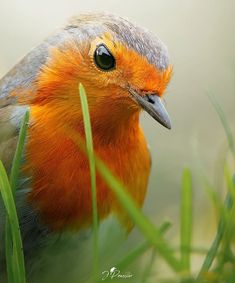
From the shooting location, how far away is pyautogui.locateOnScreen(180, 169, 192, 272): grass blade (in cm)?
180

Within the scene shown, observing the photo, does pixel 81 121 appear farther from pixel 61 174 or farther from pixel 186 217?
pixel 186 217

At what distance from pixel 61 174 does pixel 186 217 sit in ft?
4.55

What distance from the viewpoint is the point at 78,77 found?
322 cm

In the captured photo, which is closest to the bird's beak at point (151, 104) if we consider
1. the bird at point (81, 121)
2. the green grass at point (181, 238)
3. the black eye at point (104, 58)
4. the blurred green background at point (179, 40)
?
the bird at point (81, 121)

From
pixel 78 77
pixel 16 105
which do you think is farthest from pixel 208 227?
pixel 16 105

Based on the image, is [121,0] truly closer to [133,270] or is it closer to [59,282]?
[59,282]

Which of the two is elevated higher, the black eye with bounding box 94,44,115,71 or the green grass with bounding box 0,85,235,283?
the black eye with bounding box 94,44,115,71

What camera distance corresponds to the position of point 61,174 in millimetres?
3166

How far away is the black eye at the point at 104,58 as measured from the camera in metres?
3.15

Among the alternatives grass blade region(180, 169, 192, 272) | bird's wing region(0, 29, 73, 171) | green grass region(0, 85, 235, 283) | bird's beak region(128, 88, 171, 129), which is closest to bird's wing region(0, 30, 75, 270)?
bird's wing region(0, 29, 73, 171)

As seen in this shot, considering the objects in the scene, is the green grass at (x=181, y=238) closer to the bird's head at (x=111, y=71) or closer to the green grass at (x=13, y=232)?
the green grass at (x=13, y=232)

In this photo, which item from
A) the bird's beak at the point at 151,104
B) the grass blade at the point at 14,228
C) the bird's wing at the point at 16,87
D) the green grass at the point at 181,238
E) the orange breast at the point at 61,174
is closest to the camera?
the green grass at the point at 181,238

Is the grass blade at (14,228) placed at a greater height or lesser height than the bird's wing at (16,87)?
lesser

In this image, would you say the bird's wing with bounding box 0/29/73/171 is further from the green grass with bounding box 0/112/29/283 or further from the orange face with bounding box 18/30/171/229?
the green grass with bounding box 0/112/29/283
